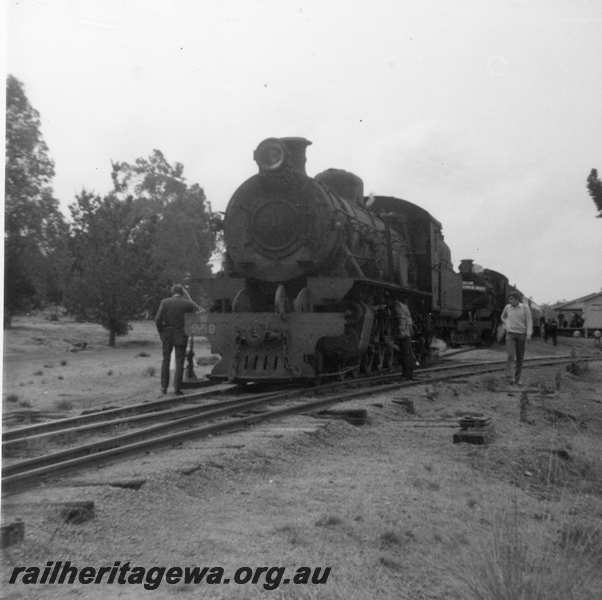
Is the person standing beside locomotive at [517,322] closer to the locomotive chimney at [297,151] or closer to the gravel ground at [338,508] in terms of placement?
the gravel ground at [338,508]

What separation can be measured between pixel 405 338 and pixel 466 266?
1716cm

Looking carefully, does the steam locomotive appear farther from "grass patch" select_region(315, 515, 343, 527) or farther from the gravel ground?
"grass patch" select_region(315, 515, 343, 527)

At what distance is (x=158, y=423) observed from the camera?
8820mm

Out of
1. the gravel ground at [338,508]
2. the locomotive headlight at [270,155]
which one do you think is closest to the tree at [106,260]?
the locomotive headlight at [270,155]

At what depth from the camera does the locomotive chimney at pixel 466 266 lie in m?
30.0

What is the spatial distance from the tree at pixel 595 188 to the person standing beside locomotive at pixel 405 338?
6.07 metres

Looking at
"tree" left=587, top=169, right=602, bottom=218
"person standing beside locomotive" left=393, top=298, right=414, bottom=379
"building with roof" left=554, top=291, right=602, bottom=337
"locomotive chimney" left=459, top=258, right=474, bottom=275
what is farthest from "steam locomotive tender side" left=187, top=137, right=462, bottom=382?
"building with roof" left=554, top=291, right=602, bottom=337

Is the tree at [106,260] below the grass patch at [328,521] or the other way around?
the other way around

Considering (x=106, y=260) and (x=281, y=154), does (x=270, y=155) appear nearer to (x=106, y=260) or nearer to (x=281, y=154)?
(x=281, y=154)

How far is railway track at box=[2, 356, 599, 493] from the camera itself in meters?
6.15

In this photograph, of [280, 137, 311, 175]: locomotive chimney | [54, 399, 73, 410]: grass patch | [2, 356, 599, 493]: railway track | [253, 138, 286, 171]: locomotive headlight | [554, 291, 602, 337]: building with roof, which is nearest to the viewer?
[2, 356, 599, 493]: railway track

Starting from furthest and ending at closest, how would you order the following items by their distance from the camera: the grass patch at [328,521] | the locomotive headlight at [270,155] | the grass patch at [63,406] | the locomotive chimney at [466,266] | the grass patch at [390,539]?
the locomotive chimney at [466,266] → the locomotive headlight at [270,155] → the grass patch at [63,406] → the grass patch at [328,521] → the grass patch at [390,539]

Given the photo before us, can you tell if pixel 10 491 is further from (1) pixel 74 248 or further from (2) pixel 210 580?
(1) pixel 74 248

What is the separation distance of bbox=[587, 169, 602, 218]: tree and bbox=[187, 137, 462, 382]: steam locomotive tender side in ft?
13.9
